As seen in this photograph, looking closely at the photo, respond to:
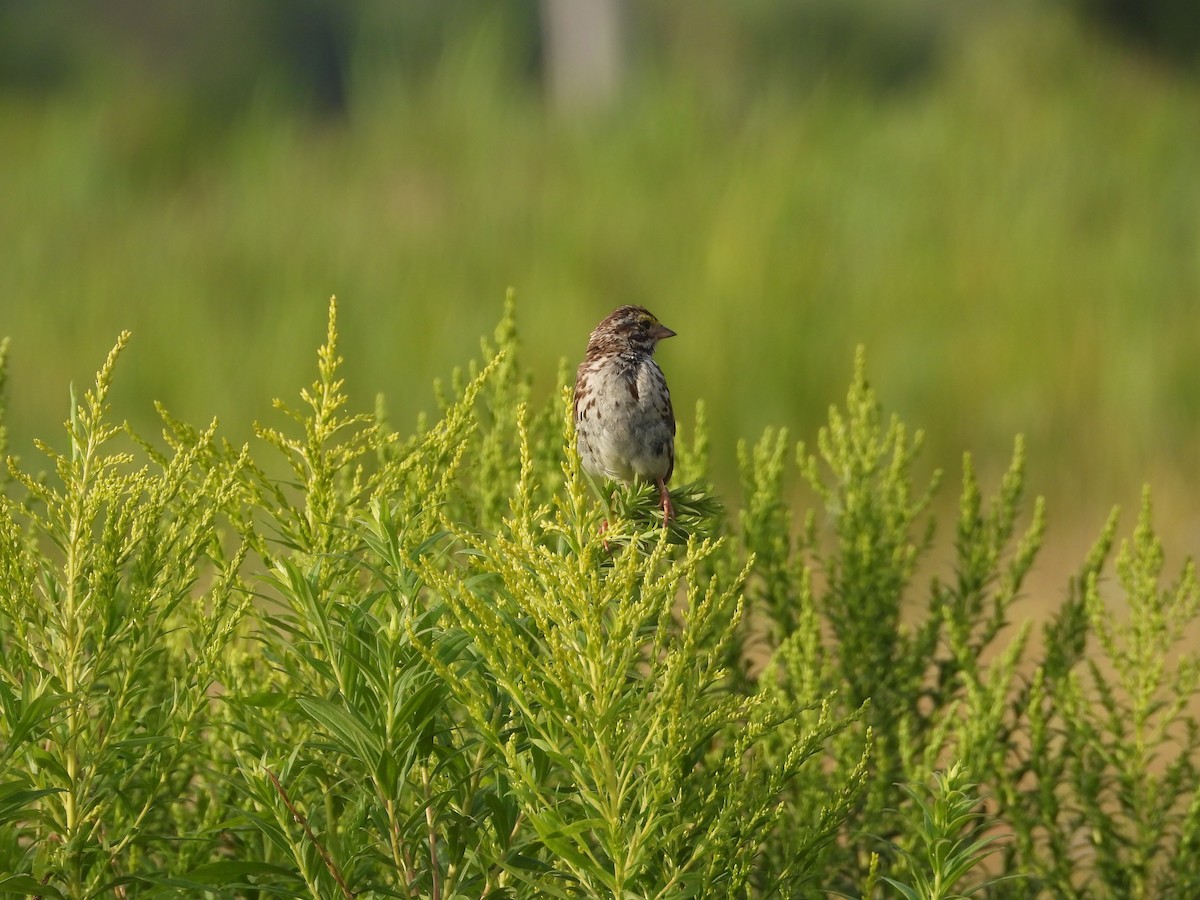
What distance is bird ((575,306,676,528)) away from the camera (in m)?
2.77

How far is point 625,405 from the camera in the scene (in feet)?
9.19

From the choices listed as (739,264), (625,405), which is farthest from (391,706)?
(739,264)

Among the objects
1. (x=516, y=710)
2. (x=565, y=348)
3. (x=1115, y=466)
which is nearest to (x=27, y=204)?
(x=565, y=348)

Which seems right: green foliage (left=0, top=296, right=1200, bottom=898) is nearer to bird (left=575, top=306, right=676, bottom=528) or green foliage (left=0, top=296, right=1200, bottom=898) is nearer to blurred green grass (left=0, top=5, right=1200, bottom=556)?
bird (left=575, top=306, right=676, bottom=528)

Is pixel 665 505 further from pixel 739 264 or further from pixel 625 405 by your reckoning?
pixel 739 264

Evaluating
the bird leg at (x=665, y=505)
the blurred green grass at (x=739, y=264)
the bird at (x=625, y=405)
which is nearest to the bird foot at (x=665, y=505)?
the bird leg at (x=665, y=505)

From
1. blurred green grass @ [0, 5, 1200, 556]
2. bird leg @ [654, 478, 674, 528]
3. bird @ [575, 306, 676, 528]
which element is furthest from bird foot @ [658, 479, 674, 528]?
blurred green grass @ [0, 5, 1200, 556]

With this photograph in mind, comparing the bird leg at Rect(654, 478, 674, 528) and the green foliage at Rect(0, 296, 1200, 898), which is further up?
the bird leg at Rect(654, 478, 674, 528)

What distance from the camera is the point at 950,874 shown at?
1.81 meters

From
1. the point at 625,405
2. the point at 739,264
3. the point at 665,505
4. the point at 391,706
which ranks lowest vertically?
the point at 391,706

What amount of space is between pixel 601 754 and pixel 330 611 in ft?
1.71

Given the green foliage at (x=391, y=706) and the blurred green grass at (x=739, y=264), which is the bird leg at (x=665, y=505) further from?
the blurred green grass at (x=739, y=264)

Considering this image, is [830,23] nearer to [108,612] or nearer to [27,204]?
[27,204]

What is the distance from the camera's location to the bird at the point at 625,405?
2770mm
